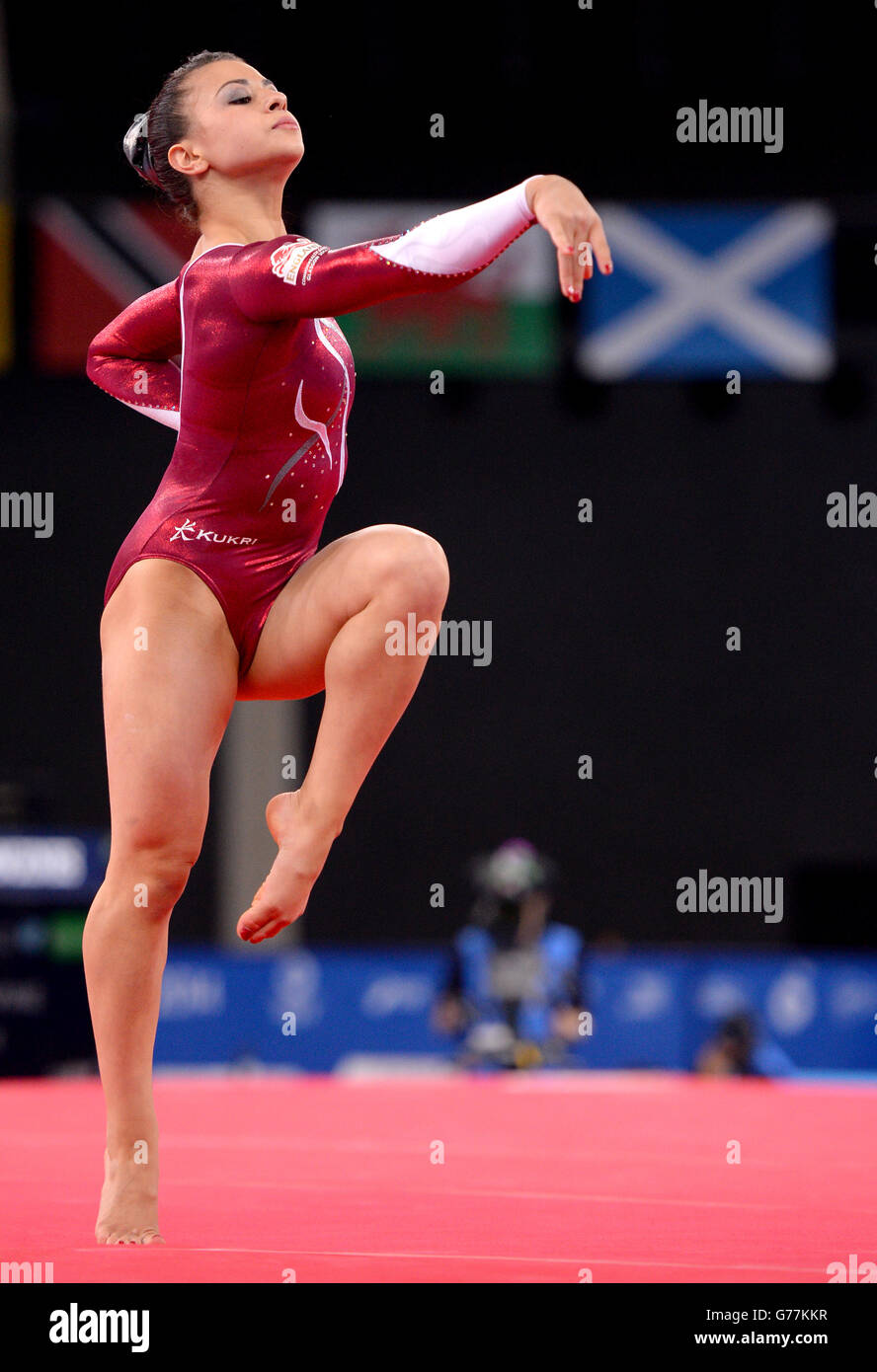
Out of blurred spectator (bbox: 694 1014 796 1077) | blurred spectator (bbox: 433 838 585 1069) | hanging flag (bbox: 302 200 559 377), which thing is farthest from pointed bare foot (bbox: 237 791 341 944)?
hanging flag (bbox: 302 200 559 377)

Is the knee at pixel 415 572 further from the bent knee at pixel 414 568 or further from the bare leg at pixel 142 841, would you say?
the bare leg at pixel 142 841

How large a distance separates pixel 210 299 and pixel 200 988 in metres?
6.15

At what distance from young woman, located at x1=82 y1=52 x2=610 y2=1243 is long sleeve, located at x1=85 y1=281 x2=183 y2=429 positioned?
0.15 m

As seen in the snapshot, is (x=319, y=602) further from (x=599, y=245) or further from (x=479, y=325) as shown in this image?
(x=479, y=325)

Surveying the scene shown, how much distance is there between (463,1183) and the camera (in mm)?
3391

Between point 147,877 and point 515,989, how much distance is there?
5.39 m

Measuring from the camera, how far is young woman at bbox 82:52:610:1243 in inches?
98.0

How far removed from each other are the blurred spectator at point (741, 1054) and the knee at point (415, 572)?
5.35 m

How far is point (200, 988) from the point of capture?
834 centimetres

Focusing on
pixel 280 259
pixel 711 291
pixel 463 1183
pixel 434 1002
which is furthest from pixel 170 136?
pixel 711 291

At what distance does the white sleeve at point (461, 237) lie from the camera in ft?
7.72

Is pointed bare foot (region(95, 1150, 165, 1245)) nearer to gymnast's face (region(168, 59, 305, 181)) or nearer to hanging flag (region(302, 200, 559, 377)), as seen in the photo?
gymnast's face (region(168, 59, 305, 181))

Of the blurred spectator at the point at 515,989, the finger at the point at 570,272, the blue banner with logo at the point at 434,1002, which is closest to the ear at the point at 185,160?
the finger at the point at 570,272
